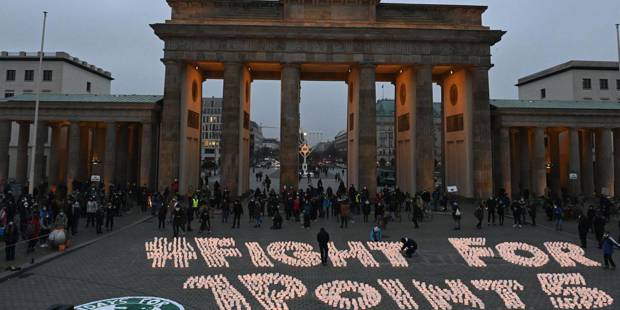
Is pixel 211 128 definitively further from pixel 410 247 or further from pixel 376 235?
pixel 410 247

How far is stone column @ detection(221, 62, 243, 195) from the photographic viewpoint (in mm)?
33312

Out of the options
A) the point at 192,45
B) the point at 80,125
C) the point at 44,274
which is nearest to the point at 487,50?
the point at 192,45

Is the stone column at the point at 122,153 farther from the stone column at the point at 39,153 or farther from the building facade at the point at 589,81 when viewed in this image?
the building facade at the point at 589,81

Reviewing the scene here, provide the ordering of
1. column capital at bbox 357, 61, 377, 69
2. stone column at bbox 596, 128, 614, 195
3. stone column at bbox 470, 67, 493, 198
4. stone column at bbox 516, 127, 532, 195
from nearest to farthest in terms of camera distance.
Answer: stone column at bbox 470, 67, 493, 198, column capital at bbox 357, 61, 377, 69, stone column at bbox 596, 128, 614, 195, stone column at bbox 516, 127, 532, 195

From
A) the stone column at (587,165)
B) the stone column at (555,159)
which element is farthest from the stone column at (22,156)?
the stone column at (587,165)

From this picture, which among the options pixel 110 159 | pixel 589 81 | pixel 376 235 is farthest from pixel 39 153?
pixel 589 81

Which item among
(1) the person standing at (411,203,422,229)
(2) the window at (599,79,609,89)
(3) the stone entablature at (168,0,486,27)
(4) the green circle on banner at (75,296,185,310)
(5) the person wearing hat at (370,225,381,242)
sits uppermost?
(3) the stone entablature at (168,0,486,27)

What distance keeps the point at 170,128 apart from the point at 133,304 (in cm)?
2603

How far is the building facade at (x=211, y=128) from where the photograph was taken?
122188 millimetres

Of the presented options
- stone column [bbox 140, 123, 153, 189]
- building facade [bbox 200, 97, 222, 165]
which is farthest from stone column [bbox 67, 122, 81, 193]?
building facade [bbox 200, 97, 222, 165]

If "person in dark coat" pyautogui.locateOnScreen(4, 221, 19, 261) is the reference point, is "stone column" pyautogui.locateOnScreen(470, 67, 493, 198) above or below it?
above

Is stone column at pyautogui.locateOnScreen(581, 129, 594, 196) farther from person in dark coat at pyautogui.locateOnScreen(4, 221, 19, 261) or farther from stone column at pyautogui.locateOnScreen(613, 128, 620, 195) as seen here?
person in dark coat at pyautogui.locateOnScreen(4, 221, 19, 261)

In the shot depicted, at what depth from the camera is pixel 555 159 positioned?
136 ft

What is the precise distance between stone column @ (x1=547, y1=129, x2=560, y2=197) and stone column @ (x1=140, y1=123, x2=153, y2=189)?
41074 mm
